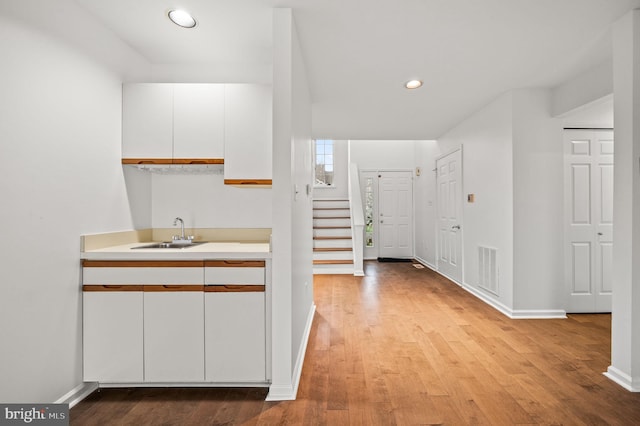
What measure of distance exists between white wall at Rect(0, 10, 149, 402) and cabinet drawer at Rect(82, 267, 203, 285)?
5.3 inches

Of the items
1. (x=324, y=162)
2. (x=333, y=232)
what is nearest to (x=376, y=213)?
(x=333, y=232)

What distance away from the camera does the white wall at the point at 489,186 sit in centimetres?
356

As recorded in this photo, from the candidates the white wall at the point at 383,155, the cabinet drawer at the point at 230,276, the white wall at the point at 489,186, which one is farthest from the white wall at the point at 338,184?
the cabinet drawer at the point at 230,276

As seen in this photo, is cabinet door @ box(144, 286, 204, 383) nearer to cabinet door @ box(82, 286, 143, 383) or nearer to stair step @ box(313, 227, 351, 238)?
cabinet door @ box(82, 286, 143, 383)

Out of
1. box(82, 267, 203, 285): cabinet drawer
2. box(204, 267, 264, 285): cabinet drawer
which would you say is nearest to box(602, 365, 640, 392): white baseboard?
box(204, 267, 264, 285): cabinet drawer

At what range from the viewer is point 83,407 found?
1.96m

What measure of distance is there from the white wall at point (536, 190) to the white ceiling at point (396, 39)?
316mm

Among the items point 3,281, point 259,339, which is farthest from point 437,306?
point 3,281

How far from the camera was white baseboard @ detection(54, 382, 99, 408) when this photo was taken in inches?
76.1

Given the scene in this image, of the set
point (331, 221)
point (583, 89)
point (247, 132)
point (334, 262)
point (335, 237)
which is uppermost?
point (583, 89)

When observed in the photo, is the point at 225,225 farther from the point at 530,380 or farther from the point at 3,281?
the point at 530,380

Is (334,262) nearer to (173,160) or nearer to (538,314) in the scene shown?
(538,314)

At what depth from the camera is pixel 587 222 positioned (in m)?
3.58

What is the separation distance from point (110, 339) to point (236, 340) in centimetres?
79
